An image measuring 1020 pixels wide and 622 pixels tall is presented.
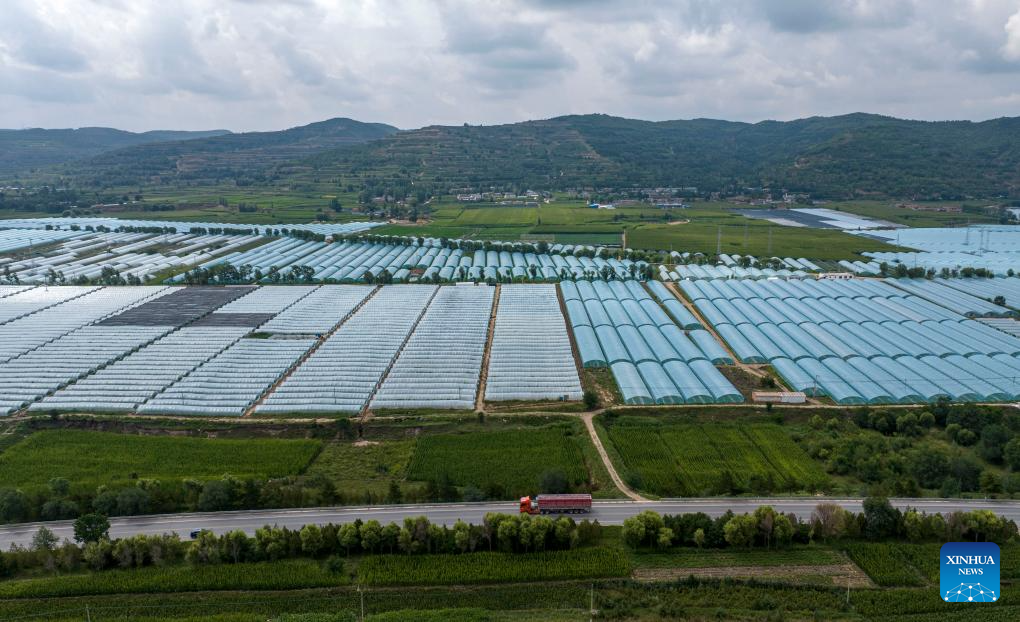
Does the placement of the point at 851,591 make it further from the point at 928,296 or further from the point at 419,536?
the point at 928,296

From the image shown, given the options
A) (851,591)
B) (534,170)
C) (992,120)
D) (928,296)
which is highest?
(992,120)

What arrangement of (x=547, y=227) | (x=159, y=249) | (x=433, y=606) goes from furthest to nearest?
(x=547, y=227), (x=159, y=249), (x=433, y=606)

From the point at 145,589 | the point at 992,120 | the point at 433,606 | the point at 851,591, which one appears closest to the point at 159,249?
the point at 145,589

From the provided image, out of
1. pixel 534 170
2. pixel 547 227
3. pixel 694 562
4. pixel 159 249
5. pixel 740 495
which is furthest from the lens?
pixel 534 170

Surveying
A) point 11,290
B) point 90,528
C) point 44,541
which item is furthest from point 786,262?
point 11,290

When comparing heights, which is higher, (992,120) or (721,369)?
(992,120)

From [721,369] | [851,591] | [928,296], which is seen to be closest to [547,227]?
[928,296]

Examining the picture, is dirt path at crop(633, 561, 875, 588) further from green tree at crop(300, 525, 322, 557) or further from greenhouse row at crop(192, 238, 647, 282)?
greenhouse row at crop(192, 238, 647, 282)

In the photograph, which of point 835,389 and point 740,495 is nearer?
point 740,495
